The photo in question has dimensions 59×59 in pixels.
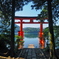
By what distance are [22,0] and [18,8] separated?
54 cm

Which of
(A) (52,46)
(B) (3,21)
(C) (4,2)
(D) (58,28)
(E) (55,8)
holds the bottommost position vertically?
(A) (52,46)

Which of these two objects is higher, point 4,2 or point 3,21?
point 4,2

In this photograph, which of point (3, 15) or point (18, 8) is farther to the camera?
point (3, 15)

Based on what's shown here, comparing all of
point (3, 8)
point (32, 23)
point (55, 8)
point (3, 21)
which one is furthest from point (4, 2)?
point (32, 23)

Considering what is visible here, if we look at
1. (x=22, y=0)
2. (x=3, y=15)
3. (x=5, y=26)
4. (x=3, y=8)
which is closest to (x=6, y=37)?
(x=5, y=26)

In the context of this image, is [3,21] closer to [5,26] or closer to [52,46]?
[5,26]

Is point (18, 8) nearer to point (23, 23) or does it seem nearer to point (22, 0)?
point (22, 0)

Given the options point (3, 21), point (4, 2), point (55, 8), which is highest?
point (4, 2)

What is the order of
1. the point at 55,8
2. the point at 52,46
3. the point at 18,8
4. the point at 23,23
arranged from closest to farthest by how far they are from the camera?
the point at 52,46
the point at 55,8
the point at 18,8
the point at 23,23

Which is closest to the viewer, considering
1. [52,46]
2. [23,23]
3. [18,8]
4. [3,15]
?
[52,46]

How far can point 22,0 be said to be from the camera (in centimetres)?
609

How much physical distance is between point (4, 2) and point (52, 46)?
3.41 metres

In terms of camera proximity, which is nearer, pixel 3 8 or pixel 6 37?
pixel 3 8

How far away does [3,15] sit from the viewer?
6914 mm
